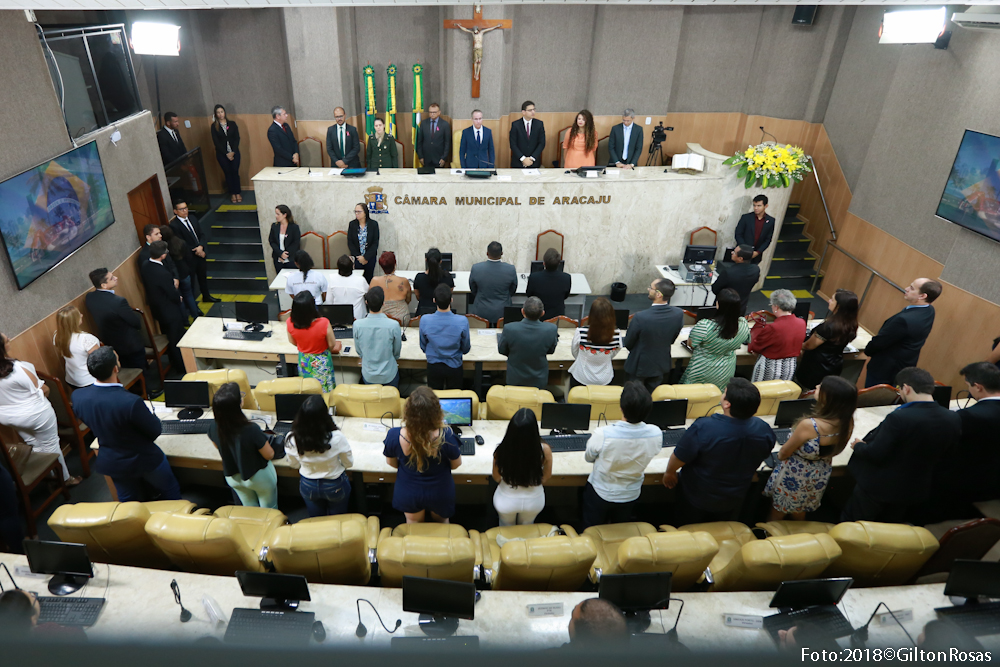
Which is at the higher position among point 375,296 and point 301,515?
point 375,296

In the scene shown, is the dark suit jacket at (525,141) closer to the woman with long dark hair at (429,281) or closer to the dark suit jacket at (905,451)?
the woman with long dark hair at (429,281)

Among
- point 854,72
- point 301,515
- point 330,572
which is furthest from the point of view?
point 854,72

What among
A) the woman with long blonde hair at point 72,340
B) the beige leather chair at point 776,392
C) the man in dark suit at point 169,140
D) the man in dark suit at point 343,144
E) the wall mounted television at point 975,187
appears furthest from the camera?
the man in dark suit at point 343,144

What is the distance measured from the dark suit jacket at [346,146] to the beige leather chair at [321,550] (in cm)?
704

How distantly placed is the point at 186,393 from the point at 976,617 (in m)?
5.40

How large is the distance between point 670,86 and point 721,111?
1235 mm

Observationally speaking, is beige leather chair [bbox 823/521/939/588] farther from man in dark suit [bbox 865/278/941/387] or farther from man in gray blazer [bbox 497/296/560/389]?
man in dark suit [bbox 865/278/941/387]

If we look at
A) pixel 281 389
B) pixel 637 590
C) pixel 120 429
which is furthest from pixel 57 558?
pixel 637 590

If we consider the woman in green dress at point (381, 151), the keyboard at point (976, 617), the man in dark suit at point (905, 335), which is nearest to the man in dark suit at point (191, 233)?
the woman in green dress at point (381, 151)

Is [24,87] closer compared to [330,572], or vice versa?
[330,572]

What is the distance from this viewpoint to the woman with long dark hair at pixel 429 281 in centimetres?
622

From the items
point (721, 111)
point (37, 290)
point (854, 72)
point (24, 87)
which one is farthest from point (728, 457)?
point (721, 111)

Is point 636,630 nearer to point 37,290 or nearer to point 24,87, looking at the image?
point 37,290

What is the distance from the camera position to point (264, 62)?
10391 mm
